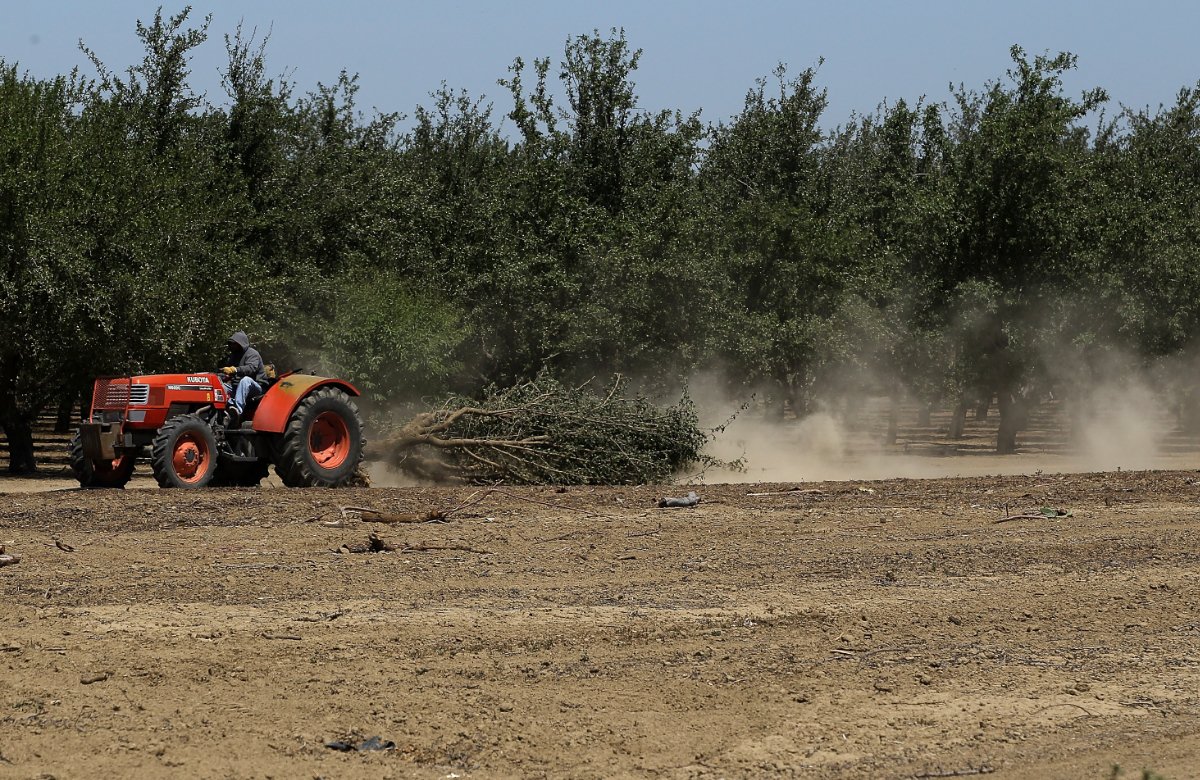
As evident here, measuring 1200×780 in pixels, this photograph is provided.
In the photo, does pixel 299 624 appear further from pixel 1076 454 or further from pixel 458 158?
→ pixel 458 158

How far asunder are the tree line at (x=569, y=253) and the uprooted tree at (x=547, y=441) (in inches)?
245

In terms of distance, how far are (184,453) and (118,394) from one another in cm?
124

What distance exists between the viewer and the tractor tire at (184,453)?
1727 cm

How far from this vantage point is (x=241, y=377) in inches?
724

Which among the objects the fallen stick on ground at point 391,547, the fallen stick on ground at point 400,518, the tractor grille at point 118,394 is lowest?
Result: the fallen stick on ground at point 391,547

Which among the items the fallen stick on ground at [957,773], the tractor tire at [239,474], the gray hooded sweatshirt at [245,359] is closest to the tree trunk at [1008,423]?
the tractor tire at [239,474]

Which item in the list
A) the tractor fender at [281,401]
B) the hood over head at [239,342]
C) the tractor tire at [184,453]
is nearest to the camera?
the tractor tire at [184,453]

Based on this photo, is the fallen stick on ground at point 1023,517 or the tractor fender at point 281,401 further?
the tractor fender at point 281,401

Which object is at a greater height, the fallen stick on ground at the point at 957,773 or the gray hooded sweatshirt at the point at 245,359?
the gray hooded sweatshirt at the point at 245,359

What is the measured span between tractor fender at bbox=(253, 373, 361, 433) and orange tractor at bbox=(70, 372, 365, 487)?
12mm

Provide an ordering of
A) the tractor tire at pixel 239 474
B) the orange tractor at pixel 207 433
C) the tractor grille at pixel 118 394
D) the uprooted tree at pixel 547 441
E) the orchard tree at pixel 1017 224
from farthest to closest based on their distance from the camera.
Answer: the orchard tree at pixel 1017 224 → the uprooted tree at pixel 547 441 → the tractor tire at pixel 239 474 → the tractor grille at pixel 118 394 → the orange tractor at pixel 207 433

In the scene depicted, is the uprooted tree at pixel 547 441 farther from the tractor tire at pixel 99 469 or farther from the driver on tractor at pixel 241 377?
the tractor tire at pixel 99 469

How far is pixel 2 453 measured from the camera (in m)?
36.0

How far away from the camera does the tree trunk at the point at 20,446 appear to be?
26.4m
